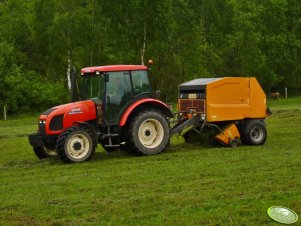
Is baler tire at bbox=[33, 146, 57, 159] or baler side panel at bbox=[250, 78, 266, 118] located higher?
baler side panel at bbox=[250, 78, 266, 118]

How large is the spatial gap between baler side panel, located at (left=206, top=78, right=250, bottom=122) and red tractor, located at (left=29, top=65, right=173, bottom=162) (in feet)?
3.48

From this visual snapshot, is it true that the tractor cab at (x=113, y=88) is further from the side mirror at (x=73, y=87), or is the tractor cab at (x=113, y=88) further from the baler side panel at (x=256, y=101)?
the baler side panel at (x=256, y=101)

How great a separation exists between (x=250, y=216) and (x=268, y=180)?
2255 millimetres

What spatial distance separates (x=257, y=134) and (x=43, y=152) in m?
5.16

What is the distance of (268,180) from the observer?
28.8ft

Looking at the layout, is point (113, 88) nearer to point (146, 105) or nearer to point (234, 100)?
point (146, 105)

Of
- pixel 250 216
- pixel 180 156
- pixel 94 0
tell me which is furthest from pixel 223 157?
pixel 94 0

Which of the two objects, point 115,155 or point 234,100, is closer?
point 115,155

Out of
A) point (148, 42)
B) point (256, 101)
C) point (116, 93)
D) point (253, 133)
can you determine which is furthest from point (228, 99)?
point (148, 42)

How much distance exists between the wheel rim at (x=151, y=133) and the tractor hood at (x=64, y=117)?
121cm

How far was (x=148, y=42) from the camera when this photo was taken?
113ft

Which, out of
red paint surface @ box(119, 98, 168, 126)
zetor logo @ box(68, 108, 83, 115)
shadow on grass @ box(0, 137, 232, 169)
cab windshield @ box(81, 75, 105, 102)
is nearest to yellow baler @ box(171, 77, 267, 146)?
shadow on grass @ box(0, 137, 232, 169)

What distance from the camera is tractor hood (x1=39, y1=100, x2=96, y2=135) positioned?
1170 cm

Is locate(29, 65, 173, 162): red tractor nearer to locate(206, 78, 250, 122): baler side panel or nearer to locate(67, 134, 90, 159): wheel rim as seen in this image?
locate(67, 134, 90, 159): wheel rim
